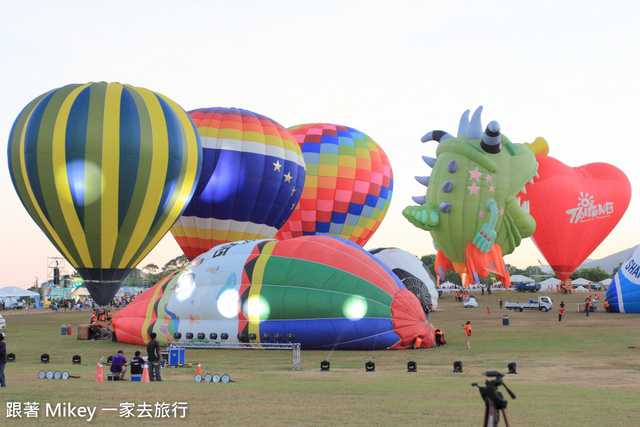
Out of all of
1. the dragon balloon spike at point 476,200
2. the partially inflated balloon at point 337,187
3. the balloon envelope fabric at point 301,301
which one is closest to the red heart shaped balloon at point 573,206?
the dragon balloon spike at point 476,200

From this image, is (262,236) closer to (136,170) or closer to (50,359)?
(136,170)

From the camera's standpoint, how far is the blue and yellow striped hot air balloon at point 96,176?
84.8 feet

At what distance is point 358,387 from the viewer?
44.0ft

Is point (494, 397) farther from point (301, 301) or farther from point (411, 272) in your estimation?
point (411, 272)

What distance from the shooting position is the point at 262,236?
36406 mm

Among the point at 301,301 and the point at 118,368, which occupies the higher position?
the point at 301,301

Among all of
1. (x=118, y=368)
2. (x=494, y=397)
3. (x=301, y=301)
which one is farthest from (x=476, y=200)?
(x=494, y=397)

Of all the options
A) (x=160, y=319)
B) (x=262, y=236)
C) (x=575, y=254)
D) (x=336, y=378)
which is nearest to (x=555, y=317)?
(x=575, y=254)

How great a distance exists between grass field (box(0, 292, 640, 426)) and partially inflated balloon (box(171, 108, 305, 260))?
10.6 meters

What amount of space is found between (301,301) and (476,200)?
21.5 meters

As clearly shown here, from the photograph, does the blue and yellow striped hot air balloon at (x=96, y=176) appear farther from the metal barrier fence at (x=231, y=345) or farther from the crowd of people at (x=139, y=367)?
the crowd of people at (x=139, y=367)

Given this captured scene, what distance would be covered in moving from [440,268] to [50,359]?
2976 centimetres

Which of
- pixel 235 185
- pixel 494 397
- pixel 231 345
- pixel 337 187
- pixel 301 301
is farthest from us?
pixel 337 187

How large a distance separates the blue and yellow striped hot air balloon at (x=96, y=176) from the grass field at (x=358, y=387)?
140 inches
